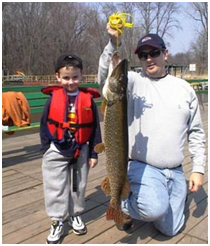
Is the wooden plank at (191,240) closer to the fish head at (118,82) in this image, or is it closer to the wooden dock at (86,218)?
the wooden dock at (86,218)

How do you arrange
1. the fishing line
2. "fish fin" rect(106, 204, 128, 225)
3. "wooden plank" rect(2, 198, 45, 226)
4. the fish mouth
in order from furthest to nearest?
"wooden plank" rect(2, 198, 45, 226) → "fish fin" rect(106, 204, 128, 225) → the fishing line → the fish mouth

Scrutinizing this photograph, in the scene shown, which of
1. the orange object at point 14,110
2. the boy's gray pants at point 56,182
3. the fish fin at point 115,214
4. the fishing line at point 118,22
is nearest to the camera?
the fishing line at point 118,22

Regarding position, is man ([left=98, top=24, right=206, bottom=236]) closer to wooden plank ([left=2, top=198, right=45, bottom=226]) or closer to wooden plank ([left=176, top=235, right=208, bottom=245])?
wooden plank ([left=176, top=235, right=208, bottom=245])

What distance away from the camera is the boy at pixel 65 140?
2.61m

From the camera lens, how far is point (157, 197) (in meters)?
2.61

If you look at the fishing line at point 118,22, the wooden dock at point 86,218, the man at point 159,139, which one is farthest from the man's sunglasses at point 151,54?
the wooden dock at point 86,218

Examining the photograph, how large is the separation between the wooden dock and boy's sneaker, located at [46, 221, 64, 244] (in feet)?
0.20

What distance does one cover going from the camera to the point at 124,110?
225cm

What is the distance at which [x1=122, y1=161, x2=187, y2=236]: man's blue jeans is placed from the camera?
8.51 feet

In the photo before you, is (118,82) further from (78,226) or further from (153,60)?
(78,226)

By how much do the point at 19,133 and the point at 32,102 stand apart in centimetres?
120

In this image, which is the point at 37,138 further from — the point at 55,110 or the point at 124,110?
the point at 124,110

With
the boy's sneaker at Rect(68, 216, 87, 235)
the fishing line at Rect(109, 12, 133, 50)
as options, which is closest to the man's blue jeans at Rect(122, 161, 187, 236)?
the boy's sneaker at Rect(68, 216, 87, 235)

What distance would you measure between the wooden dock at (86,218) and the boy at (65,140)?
18 centimetres
